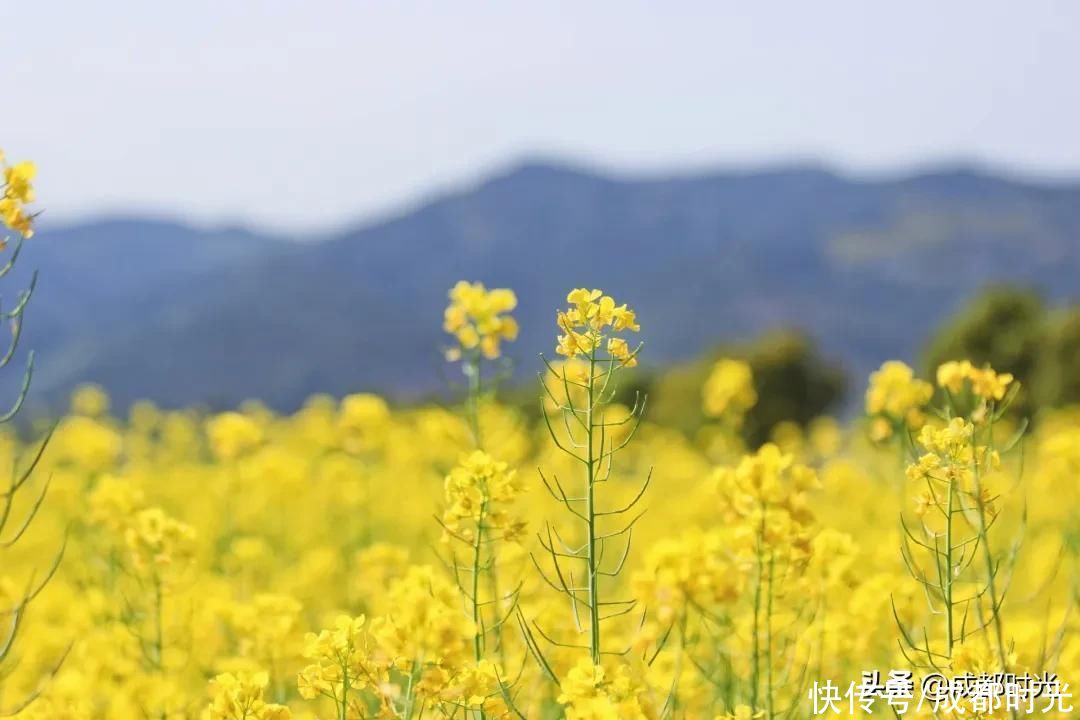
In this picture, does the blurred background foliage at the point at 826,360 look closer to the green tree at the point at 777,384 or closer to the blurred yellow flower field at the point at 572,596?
the green tree at the point at 777,384

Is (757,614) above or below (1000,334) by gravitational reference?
below

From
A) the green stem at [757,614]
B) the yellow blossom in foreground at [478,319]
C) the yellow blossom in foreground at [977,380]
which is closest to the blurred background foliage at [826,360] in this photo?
the yellow blossom in foreground at [478,319]

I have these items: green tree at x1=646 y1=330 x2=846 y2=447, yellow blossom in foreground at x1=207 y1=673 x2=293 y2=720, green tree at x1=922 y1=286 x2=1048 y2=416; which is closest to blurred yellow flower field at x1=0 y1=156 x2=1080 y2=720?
yellow blossom in foreground at x1=207 y1=673 x2=293 y2=720

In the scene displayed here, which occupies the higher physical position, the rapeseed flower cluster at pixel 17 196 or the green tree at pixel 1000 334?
the green tree at pixel 1000 334

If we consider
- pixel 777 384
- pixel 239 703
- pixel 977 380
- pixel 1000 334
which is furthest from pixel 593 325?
pixel 1000 334

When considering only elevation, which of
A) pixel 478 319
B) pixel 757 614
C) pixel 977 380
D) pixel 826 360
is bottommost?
Answer: pixel 757 614

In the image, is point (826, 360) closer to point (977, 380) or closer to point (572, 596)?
point (977, 380)

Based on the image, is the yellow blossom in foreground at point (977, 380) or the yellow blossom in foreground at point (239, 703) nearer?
the yellow blossom in foreground at point (239, 703)

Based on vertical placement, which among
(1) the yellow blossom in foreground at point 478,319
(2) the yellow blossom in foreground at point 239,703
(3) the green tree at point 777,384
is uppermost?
(3) the green tree at point 777,384

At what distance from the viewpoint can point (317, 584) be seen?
6.95 meters

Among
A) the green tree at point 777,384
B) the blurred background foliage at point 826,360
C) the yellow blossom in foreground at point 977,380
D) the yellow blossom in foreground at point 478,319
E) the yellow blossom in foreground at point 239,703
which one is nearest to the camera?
the yellow blossom in foreground at point 239,703

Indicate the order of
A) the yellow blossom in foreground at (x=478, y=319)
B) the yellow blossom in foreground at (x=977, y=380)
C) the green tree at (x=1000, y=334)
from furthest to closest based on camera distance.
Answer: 1. the green tree at (x=1000, y=334)
2. the yellow blossom in foreground at (x=478, y=319)
3. the yellow blossom in foreground at (x=977, y=380)

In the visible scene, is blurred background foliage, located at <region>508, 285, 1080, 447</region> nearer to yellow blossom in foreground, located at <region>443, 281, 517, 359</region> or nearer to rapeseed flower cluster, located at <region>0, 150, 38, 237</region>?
yellow blossom in foreground, located at <region>443, 281, 517, 359</region>

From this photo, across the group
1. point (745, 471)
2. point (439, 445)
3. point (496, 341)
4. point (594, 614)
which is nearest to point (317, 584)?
point (439, 445)
